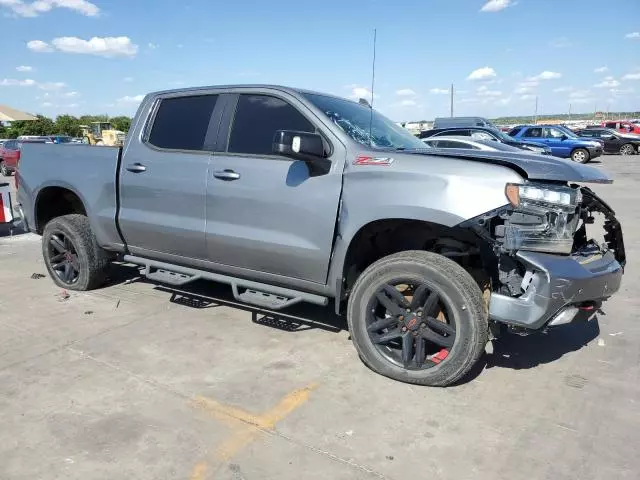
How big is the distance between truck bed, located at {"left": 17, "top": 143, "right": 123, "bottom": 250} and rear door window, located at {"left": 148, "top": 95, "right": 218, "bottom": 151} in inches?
18.5

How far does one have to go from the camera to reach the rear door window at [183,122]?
4438mm

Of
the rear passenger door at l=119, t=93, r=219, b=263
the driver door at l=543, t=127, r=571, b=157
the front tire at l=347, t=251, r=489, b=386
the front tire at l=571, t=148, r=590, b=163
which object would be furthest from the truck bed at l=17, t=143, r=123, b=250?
the front tire at l=571, t=148, r=590, b=163

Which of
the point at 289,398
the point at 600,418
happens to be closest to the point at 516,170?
the point at 600,418

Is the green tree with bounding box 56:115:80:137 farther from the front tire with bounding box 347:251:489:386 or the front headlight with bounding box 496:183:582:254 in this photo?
the front headlight with bounding box 496:183:582:254

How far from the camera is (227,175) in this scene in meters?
4.10

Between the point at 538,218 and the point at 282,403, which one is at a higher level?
the point at 538,218

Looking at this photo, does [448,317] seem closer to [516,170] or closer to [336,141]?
[516,170]

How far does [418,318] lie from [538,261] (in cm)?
81

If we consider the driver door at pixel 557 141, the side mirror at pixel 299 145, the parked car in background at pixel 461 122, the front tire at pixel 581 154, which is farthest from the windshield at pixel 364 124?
the front tire at pixel 581 154

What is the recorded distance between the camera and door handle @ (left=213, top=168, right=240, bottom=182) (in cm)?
407

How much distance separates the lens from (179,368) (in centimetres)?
377

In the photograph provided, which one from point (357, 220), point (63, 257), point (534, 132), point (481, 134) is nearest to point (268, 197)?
point (357, 220)

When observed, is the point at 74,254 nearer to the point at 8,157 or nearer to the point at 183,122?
the point at 183,122

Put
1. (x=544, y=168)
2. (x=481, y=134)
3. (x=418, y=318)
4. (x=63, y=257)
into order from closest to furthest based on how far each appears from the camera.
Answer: (x=544, y=168)
(x=418, y=318)
(x=63, y=257)
(x=481, y=134)
